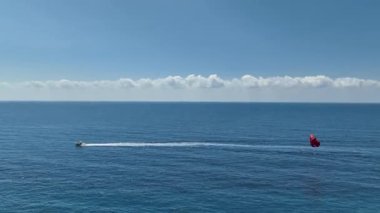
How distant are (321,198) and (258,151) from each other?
6313 centimetres

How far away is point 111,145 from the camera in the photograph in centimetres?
17125

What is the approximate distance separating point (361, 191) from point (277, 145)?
72.8 metres

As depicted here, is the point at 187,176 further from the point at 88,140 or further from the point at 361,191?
the point at 88,140

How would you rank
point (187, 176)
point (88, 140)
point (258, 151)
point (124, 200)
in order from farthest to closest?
point (88, 140), point (258, 151), point (187, 176), point (124, 200)

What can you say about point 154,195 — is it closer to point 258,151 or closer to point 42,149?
point 258,151

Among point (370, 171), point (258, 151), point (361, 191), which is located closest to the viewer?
point (361, 191)

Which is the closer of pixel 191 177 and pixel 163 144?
pixel 191 177

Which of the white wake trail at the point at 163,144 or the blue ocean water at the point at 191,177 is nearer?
the blue ocean water at the point at 191,177

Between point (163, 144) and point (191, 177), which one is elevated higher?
point (163, 144)

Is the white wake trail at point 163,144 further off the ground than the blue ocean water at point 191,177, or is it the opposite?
the white wake trail at point 163,144

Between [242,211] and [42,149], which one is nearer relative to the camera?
[242,211]

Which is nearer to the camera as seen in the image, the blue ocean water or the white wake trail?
the blue ocean water

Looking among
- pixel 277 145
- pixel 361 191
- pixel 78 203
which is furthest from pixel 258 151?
pixel 78 203

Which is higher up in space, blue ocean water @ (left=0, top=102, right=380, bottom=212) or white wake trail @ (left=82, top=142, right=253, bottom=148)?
white wake trail @ (left=82, top=142, right=253, bottom=148)
